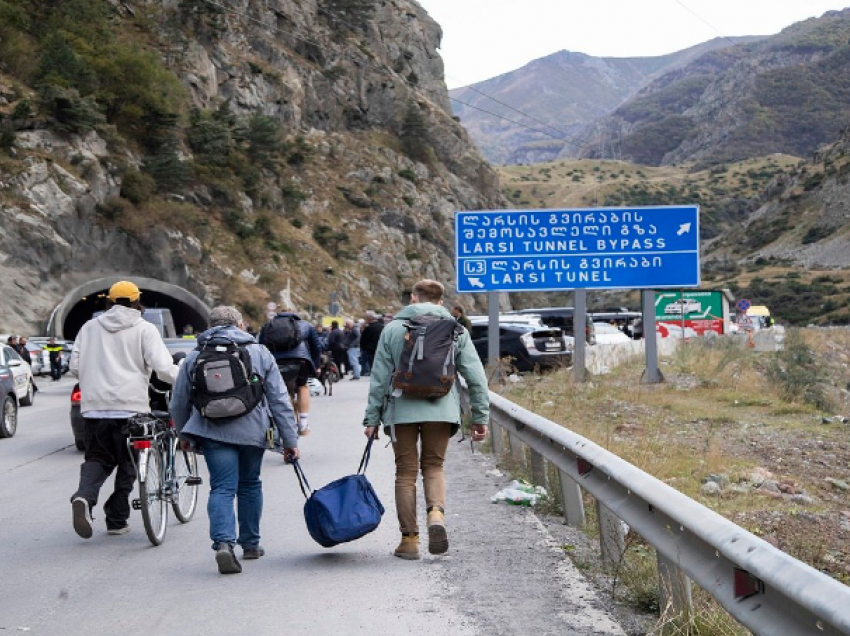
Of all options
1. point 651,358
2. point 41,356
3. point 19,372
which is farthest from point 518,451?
point 41,356

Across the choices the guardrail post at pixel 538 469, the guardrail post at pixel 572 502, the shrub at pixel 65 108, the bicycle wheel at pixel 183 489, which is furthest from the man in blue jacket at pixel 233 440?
the shrub at pixel 65 108

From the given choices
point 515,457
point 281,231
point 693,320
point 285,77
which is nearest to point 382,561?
point 515,457

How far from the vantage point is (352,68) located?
96.8 meters

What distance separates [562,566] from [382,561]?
1.23 m

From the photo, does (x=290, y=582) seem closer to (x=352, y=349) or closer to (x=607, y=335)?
(x=352, y=349)

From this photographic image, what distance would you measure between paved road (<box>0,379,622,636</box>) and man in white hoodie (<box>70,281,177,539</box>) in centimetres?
59

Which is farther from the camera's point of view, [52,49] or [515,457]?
[52,49]

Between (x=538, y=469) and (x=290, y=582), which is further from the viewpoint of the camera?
(x=538, y=469)

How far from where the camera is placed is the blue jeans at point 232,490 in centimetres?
754

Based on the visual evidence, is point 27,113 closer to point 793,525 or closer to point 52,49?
point 52,49

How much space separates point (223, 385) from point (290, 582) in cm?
130

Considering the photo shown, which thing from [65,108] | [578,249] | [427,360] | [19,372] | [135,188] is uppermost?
[65,108]

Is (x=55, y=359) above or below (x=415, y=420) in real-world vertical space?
below

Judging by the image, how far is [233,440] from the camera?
7.59 metres
